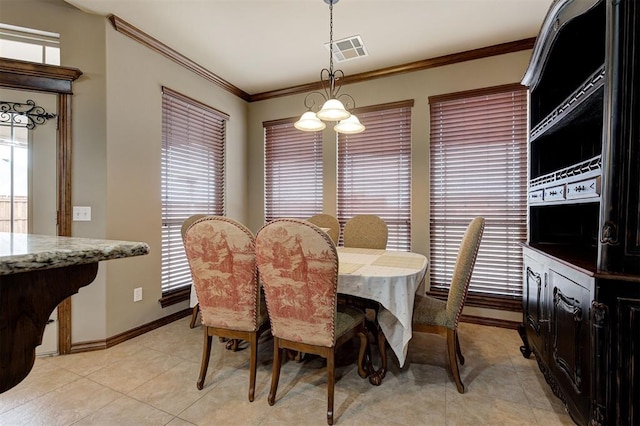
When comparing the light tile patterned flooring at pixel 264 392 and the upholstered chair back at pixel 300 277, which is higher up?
the upholstered chair back at pixel 300 277

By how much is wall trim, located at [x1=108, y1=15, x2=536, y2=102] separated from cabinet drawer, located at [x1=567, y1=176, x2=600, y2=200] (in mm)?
2020

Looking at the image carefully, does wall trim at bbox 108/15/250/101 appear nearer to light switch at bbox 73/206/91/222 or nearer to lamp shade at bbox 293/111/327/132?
light switch at bbox 73/206/91/222

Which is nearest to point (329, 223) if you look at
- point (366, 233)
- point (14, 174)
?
point (366, 233)

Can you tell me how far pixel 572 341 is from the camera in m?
1.46

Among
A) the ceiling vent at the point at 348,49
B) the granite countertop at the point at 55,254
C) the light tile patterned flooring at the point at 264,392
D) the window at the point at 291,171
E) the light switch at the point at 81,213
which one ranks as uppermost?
the ceiling vent at the point at 348,49

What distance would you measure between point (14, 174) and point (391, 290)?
293 centimetres

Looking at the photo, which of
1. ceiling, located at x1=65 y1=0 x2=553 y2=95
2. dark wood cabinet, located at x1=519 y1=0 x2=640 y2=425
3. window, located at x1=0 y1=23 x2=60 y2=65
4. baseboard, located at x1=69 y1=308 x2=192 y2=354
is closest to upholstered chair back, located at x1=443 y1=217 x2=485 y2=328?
dark wood cabinet, located at x1=519 y1=0 x2=640 y2=425

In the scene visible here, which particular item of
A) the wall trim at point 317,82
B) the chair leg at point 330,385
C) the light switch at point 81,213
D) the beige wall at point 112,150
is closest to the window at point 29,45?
the beige wall at point 112,150

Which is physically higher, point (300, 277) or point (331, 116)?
point (331, 116)

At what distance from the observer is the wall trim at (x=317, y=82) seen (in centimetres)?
274

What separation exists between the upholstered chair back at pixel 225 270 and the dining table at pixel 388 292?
0.57m

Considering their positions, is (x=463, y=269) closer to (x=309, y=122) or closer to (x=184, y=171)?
(x=309, y=122)

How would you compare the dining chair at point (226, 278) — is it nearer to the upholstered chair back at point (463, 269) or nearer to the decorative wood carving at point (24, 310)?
the decorative wood carving at point (24, 310)

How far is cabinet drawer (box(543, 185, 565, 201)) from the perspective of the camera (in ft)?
5.77
